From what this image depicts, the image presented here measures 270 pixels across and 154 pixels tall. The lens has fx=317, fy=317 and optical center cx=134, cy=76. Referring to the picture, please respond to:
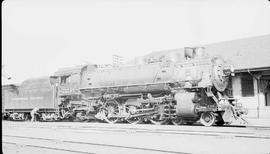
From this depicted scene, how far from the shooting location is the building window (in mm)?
21953

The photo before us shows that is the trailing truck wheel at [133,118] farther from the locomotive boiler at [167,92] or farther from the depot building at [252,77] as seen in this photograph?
the depot building at [252,77]

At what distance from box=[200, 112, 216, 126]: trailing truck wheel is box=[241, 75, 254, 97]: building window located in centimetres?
927

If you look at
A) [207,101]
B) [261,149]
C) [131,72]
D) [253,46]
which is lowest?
[261,149]

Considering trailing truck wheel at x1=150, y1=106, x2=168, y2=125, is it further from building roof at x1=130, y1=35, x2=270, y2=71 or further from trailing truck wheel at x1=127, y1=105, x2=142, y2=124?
building roof at x1=130, y1=35, x2=270, y2=71

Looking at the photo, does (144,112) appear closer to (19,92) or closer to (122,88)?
(122,88)

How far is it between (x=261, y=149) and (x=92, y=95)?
1183 cm

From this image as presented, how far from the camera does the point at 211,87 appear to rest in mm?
14273

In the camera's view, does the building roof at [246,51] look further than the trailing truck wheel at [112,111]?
Yes

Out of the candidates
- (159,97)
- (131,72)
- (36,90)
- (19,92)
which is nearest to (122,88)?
(131,72)

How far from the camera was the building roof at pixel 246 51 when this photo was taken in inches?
830

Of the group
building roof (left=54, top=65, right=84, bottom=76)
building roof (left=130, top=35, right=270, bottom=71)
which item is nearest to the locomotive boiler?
building roof (left=54, top=65, right=84, bottom=76)

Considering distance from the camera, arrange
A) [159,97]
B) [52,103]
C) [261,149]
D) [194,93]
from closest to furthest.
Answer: [261,149] < [194,93] < [159,97] < [52,103]

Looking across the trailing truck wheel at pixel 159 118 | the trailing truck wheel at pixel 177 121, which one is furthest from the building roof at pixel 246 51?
the trailing truck wheel at pixel 177 121

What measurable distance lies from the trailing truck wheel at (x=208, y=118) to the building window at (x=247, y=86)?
927 centimetres
